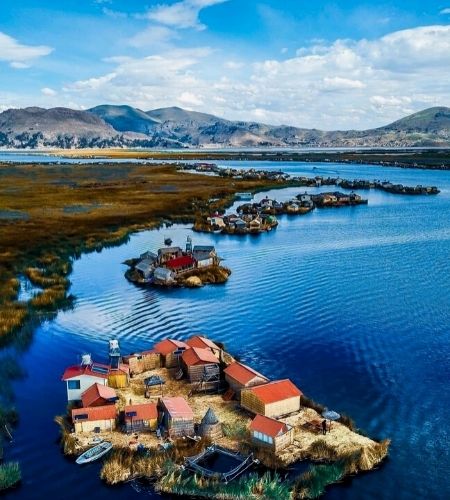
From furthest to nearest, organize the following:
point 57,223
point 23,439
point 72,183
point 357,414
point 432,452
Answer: point 72,183 < point 57,223 < point 357,414 < point 23,439 < point 432,452

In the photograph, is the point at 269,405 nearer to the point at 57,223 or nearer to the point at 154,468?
the point at 154,468

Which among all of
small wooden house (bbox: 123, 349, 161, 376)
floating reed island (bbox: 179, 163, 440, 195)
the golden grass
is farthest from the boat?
floating reed island (bbox: 179, 163, 440, 195)

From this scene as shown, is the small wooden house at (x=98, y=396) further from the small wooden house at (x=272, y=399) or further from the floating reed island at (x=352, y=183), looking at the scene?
the floating reed island at (x=352, y=183)

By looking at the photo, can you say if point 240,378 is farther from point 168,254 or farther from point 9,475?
point 168,254

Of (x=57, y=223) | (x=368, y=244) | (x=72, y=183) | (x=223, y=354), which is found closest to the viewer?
(x=223, y=354)

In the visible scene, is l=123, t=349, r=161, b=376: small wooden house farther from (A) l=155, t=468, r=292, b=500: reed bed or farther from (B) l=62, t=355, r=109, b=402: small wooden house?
(A) l=155, t=468, r=292, b=500: reed bed

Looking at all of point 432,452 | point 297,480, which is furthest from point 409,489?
point 297,480

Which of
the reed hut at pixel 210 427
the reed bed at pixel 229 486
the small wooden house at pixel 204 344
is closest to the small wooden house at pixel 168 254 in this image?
the small wooden house at pixel 204 344
